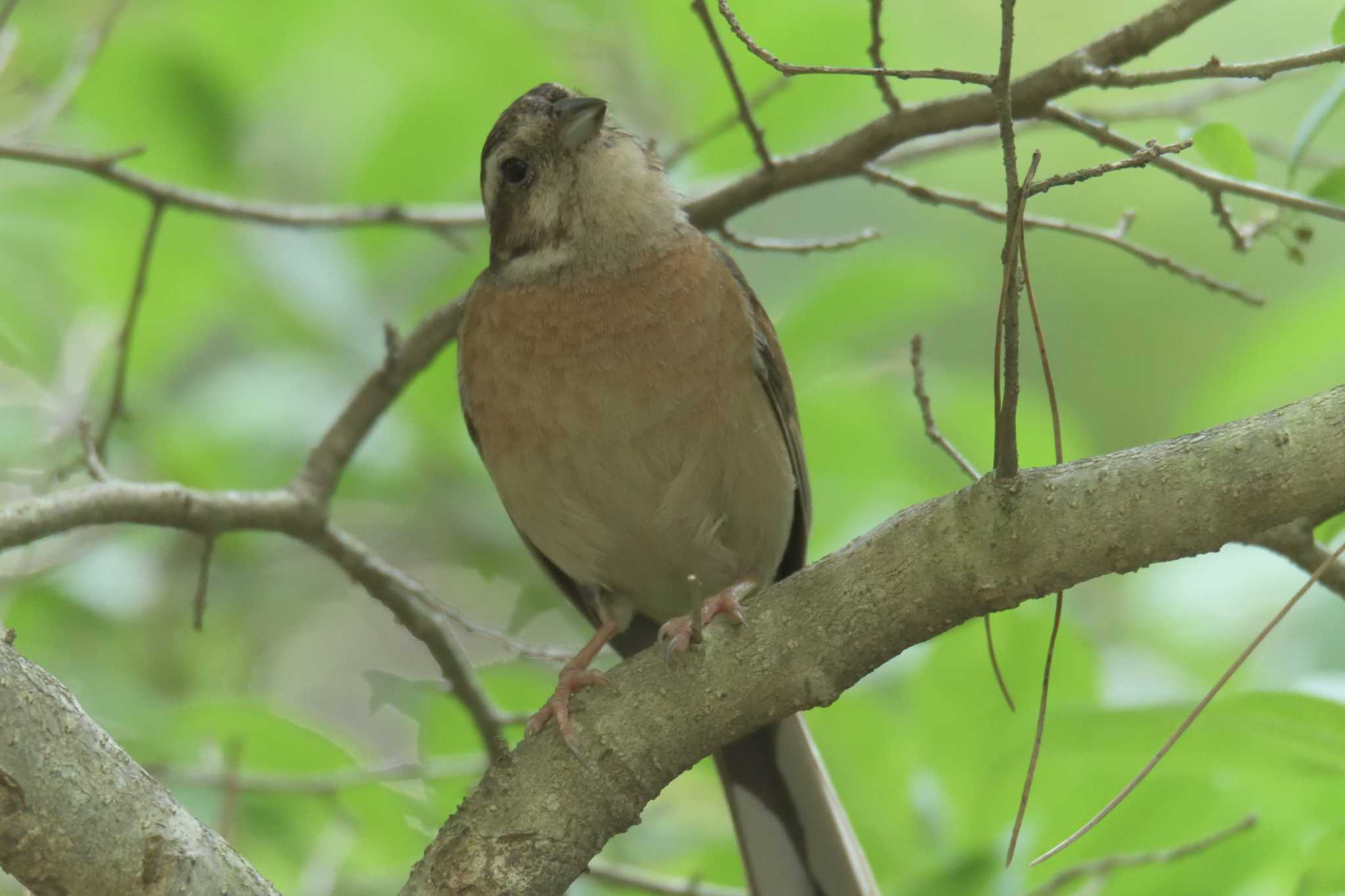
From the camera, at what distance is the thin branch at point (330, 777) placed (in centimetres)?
418

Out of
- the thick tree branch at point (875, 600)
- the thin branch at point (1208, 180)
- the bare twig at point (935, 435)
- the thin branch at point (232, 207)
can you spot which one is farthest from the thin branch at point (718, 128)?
the thick tree branch at point (875, 600)

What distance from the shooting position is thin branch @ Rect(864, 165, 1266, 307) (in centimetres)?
384

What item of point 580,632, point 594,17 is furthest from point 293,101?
point 580,632

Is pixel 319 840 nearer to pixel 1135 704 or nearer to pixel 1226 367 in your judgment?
pixel 1135 704

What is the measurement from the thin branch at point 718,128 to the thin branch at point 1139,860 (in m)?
2.17

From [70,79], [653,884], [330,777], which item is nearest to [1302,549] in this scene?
[653,884]

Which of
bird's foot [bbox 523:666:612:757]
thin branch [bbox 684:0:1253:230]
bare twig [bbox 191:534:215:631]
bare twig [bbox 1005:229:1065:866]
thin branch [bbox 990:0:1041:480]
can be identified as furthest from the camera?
bare twig [bbox 191:534:215:631]

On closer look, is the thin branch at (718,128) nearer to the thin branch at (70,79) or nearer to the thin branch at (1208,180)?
the thin branch at (1208,180)

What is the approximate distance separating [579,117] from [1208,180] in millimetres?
1916

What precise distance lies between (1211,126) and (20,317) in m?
4.32

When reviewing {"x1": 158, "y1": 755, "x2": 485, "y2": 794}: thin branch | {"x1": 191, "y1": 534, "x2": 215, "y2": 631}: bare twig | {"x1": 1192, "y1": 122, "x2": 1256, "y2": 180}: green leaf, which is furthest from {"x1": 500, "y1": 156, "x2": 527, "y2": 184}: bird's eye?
{"x1": 1192, "y1": 122, "x2": 1256, "y2": 180}: green leaf

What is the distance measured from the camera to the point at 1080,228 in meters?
3.96

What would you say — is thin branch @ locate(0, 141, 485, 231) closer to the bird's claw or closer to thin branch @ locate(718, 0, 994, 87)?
the bird's claw

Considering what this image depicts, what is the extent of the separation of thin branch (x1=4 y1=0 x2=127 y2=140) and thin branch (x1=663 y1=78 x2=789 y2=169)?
6.21 ft
